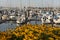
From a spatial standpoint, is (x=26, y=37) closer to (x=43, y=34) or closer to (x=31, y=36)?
(x=31, y=36)

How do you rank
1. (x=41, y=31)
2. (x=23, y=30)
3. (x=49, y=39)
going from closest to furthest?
1. (x=49, y=39)
2. (x=41, y=31)
3. (x=23, y=30)

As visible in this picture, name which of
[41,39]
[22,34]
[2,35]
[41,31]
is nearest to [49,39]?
[41,39]

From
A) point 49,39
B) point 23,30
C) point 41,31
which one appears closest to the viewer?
point 49,39

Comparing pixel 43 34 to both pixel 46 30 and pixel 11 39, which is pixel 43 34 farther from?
pixel 11 39

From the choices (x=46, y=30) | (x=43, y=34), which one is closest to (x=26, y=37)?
(x=43, y=34)

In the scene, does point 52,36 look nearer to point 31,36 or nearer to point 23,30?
point 31,36

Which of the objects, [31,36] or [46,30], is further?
[46,30]

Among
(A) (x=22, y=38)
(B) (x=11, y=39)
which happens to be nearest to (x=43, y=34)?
(A) (x=22, y=38)

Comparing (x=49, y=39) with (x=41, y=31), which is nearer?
(x=49, y=39)
